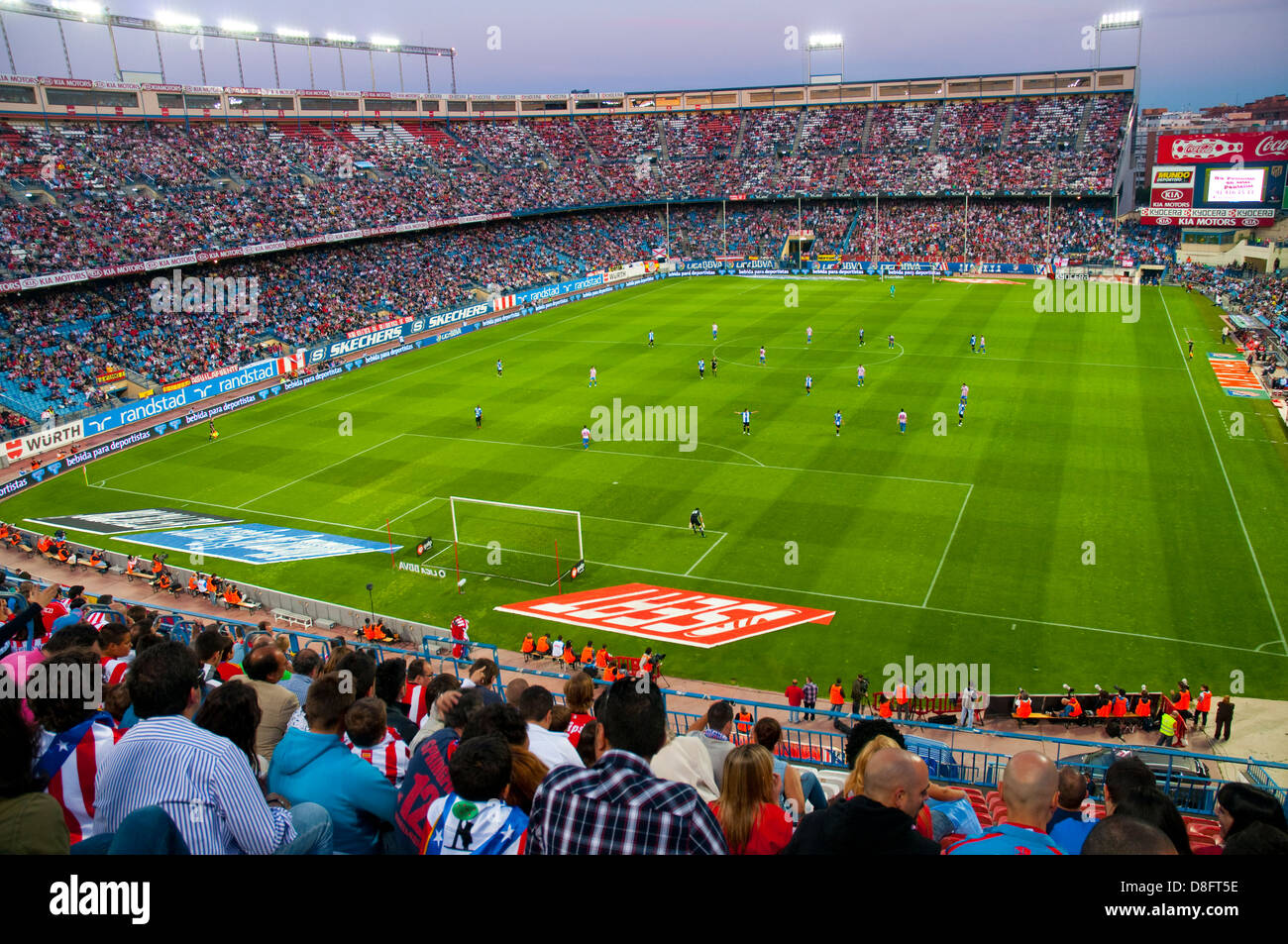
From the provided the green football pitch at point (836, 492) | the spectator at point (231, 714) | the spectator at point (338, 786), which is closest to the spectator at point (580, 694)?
the spectator at point (338, 786)

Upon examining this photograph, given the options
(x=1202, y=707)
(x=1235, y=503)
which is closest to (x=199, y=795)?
(x=1202, y=707)

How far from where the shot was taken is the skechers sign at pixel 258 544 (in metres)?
30.8

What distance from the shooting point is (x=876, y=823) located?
14.7 feet

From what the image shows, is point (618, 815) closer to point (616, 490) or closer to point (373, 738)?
point (373, 738)

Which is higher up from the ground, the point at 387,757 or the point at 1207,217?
the point at 1207,217

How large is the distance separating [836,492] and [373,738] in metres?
28.8

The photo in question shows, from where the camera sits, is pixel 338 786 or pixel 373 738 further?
pixel 373 738

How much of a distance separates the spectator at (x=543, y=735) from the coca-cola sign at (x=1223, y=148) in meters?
Answer: 88.8

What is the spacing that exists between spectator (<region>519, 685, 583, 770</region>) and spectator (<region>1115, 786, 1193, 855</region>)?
3.47m

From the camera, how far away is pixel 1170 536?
95.2 ft

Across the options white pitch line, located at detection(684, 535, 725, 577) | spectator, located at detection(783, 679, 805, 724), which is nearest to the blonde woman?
spectator, located at detection(783, 679, 805, 724)

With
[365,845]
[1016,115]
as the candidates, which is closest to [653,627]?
[365,845]

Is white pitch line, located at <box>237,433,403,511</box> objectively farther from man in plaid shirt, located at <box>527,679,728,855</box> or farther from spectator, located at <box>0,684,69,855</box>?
man in plaid shirt, located at <box>527,679,728,855</box>
